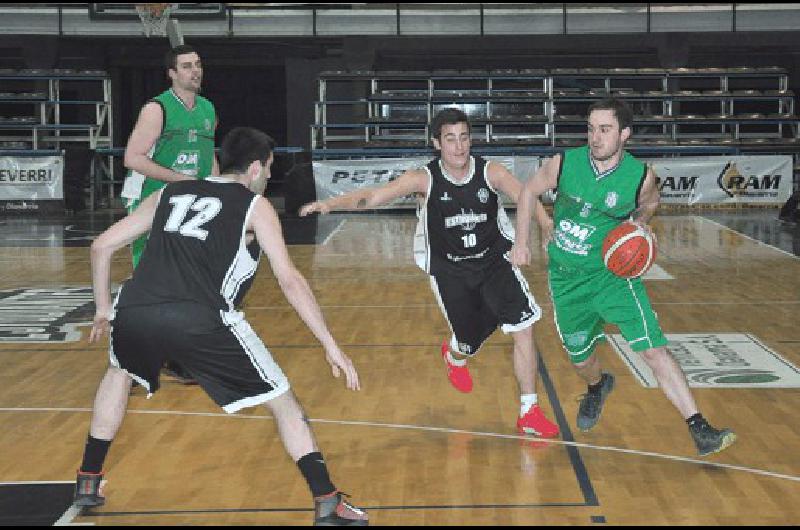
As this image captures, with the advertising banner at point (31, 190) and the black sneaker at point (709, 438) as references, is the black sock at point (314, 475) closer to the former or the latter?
the black sneaker at point (709, 438)

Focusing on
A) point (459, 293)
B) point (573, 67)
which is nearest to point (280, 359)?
point (459, 293)

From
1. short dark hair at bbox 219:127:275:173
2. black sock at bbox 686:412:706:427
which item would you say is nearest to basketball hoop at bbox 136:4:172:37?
black sock at bbox 686:412:706:427

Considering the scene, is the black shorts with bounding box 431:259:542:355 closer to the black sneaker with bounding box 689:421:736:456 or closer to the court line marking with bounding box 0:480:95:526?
the black sneaker with bounding box 689:421:736:456

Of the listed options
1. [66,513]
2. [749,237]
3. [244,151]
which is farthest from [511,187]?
[749,237]

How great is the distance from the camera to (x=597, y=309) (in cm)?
641

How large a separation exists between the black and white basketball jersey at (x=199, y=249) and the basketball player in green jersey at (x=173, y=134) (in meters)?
2.79

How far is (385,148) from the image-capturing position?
24.3m

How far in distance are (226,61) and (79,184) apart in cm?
639

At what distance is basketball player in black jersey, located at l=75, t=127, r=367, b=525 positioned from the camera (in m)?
4.88

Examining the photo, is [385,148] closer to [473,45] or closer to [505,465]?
[473,45]

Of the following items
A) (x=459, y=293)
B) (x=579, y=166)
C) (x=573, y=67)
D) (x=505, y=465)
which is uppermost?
(x=573, y=67)

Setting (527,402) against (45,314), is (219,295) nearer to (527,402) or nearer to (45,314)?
(527,402)

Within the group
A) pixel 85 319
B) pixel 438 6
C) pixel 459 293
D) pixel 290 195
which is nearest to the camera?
pixel 459 293

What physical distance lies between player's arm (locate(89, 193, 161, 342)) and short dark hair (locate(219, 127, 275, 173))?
314mm
